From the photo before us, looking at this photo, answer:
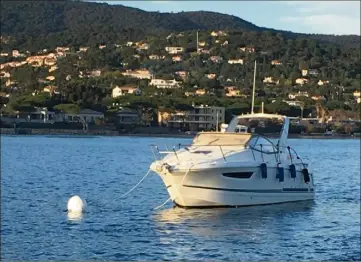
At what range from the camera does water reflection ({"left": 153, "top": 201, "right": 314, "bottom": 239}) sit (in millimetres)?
21236

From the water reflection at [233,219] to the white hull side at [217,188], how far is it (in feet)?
0.79

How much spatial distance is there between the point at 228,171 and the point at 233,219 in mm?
1898

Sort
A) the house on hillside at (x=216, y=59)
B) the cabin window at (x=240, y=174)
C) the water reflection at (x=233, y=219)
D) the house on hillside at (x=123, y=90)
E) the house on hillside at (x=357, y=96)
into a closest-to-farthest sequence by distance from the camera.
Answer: the water reflection at (x=233, y=219)
the cabin window at (x=240, y=174)
the house on hillside at (x=123, y=90)
the house on hillside at (x=357, y=96)
the house on hillside at (x=216, y=59)

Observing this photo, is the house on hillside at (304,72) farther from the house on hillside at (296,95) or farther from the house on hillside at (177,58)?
the house on hillside at (177,58)

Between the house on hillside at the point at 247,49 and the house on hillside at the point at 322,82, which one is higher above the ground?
the house on hillside at the point at 247,49

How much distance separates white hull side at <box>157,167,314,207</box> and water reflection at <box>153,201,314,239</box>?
241mm

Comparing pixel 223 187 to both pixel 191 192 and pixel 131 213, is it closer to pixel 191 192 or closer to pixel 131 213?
pixel 191 192

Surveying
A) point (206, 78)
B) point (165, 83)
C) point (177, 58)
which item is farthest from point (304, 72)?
point (165, 83)

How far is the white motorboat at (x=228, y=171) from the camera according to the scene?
962 inches

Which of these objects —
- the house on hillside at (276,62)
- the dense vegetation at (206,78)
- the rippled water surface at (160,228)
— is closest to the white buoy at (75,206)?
the rippled water surface at (160,228)

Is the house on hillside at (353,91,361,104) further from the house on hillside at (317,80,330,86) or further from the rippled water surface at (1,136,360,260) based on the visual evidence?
the rippled water surface at (1,136,360,260)

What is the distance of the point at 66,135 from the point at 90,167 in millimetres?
71487

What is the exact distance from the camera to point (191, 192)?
80.6 feet

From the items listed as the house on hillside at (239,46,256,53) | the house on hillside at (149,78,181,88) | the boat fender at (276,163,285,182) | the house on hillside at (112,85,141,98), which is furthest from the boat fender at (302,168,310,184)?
the house on hillside at (239,46,256,53)
